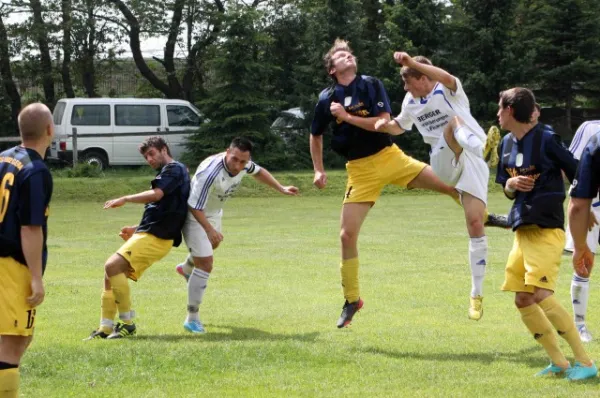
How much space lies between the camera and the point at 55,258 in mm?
15695

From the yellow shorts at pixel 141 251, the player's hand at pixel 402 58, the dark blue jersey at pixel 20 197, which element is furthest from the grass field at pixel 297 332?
the player's hand at pixel 402 58

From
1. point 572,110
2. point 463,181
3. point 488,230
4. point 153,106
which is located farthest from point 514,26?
point 463,181

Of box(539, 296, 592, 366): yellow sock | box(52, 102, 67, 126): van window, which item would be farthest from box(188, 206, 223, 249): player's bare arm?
box(52, 102, 67, 126): van window

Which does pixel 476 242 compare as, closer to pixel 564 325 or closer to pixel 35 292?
pixel 564 325

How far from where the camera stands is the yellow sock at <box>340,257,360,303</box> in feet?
30.5

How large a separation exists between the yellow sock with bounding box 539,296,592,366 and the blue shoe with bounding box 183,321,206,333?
3649mm

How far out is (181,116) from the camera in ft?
113

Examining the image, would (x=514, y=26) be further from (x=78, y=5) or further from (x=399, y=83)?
(x=78, y=5)

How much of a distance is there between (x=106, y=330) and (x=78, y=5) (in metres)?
30.0

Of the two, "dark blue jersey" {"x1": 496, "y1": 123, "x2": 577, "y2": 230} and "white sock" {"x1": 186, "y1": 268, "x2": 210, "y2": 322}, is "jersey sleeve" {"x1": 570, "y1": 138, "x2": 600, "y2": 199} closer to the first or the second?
"dark blue jersey" {"x1": 496, "y1": 123, "x2": 577, "y2": 230}

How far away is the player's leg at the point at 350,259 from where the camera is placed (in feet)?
30.4

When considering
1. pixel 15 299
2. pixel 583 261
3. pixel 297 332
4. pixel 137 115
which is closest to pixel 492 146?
pixel 583 261

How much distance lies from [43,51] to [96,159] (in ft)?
24.4

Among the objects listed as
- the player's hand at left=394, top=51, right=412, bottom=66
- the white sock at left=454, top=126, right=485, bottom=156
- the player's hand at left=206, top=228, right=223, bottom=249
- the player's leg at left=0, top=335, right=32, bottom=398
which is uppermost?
the player's hand at left=394, top=51, right=412, bottom=66
